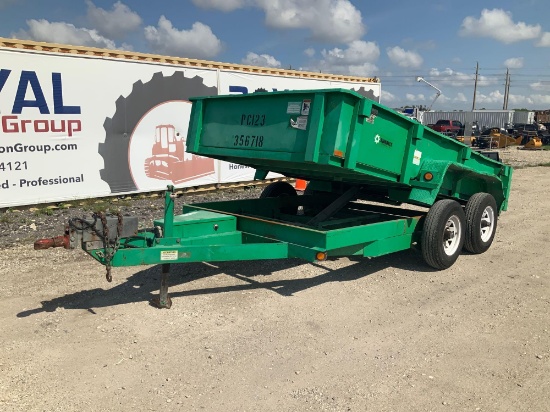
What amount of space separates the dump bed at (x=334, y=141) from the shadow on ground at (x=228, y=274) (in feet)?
3.12

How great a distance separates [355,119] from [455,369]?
95.4 inches

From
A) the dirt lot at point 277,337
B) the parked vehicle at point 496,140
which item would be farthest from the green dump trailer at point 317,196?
the parked vehicle at point 496,140

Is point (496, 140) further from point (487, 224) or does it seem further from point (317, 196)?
point (317, 196)

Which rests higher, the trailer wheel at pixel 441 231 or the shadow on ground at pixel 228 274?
the trailer wheel at pixel 441 231

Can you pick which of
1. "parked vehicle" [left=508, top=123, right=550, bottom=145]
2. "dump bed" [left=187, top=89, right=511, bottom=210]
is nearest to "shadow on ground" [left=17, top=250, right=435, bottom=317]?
"dump bed" [left=187, top=89, right=511, bottom=210]

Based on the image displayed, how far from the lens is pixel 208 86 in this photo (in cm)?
1176

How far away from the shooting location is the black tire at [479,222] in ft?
22.2

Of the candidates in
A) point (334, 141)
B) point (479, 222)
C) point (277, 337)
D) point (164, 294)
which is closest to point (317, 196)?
point (479, 222)

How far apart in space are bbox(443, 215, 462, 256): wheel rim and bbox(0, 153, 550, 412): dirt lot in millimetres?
265

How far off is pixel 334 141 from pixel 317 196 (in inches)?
109

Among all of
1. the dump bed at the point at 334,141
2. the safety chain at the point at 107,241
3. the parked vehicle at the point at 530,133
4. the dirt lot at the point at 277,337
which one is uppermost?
the parked vehicle at the point at 530,133

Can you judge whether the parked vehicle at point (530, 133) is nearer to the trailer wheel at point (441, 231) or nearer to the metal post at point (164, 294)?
the trailer wheel at point (441, 231)

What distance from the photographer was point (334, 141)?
4.76m

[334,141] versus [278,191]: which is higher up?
[334,141]
